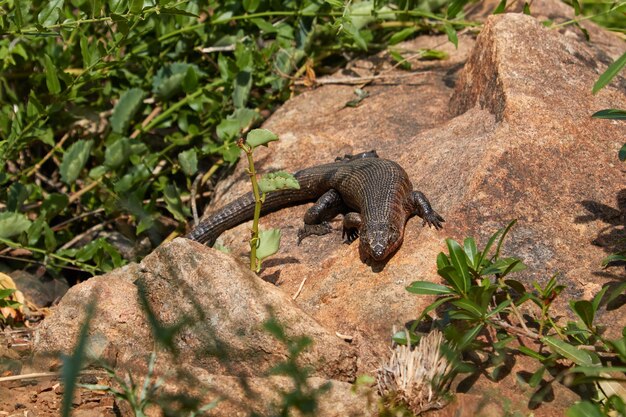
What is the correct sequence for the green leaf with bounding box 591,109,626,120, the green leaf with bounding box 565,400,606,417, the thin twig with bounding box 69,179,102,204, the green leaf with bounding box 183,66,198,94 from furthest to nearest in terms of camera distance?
the green leaf with bounding box 183,66,198,94 → the thin twig with bounding box 69,179,102,204 → the green leaf with bounding box 591,109,626,120 → the green leaf with bounding box 565,400,606,417

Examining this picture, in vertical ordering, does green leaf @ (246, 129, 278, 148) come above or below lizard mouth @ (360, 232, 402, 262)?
above

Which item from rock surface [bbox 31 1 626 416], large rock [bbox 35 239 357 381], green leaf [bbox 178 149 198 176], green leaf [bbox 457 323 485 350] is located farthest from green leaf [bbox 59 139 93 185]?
green leaf [bbox 457 323 485 350]

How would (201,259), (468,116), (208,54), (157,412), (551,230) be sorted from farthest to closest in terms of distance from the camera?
(208,54)
(468,116)
(551,230)
(201,259)
(157,412)

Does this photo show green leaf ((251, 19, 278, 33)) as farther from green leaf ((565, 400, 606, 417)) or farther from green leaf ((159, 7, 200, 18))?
green leaf ((565, 400, 606, 417))

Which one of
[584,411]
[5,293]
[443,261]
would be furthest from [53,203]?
[584,411]

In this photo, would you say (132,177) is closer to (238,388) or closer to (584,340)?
(238,388)

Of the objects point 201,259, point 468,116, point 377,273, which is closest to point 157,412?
point 201,259

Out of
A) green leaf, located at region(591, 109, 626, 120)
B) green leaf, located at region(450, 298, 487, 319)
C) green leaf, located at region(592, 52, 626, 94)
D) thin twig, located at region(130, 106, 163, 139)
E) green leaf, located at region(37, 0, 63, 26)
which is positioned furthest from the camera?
thin twig, located at region(130, 106, 163, 139)

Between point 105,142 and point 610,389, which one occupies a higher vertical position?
point 610,389
